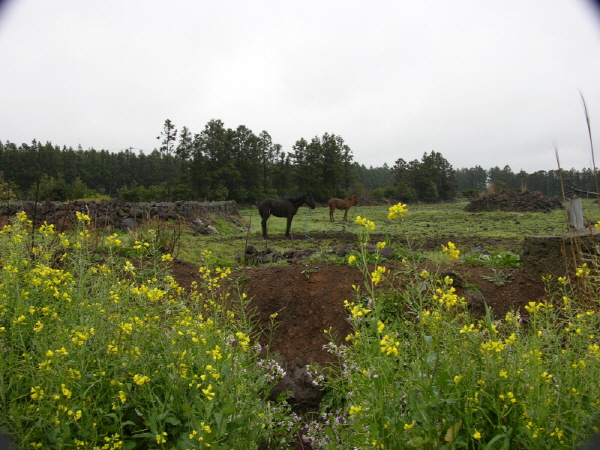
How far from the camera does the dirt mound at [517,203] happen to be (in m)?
26.4

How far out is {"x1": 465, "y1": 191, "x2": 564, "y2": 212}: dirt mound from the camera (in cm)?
2645

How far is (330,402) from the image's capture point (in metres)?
3.15

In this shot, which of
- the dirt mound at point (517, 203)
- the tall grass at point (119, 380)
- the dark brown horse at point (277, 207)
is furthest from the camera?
the dirt mound at point (517, 203)

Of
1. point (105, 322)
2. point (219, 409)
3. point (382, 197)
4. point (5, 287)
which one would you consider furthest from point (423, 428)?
point (382, 197)

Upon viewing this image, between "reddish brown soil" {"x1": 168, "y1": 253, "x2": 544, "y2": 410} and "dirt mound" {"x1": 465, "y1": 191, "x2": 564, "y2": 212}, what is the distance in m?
24.7

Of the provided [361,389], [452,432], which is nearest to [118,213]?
[361,389]

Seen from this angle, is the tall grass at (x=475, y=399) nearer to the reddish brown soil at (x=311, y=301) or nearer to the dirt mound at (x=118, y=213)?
the reddish brown soil at (x=311, y=301)

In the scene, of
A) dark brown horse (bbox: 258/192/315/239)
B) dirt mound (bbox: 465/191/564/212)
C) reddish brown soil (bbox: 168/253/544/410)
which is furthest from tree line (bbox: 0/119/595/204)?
reddish brown soil (bbox: 168/253/544/410)

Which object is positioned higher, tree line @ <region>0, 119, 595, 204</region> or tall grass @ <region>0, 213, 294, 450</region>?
tree line @ <region>0, 119, 595, 204</region>

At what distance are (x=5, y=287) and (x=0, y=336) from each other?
17.7 inches

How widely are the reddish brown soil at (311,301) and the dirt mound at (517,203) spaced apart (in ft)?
81.1

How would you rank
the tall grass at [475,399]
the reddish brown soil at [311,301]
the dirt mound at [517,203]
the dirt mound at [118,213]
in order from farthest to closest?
1. the dirt mound at [517,203]
2. the dirt mound at [118,213]
3. the reddish brown soil at [311,301]
4. the tall grass at [475,399]

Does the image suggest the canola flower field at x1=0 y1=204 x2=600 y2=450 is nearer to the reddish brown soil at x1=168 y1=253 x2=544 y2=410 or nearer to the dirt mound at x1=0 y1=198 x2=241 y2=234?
the reddish brown soil at x1=168 y1=253 x2=544 y2=410

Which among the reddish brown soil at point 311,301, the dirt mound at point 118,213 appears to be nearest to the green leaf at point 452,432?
the reddish brown soil at point 311,301
